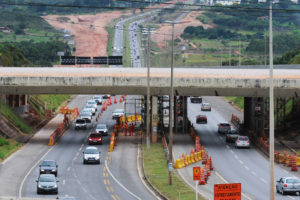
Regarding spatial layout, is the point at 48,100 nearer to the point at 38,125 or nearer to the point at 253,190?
the point at 38,125

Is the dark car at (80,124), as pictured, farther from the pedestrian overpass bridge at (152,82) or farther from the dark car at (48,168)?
the dark car at (48,168)

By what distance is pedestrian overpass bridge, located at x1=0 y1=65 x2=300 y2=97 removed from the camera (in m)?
78.7

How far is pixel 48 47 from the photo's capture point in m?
198

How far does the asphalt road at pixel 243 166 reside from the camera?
172 ft

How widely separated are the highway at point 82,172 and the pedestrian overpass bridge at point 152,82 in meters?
5.96

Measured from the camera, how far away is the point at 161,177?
56688mm

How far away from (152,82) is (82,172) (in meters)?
20.8

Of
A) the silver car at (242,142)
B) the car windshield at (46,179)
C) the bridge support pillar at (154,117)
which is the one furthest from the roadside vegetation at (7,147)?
the silver car at (242,142)

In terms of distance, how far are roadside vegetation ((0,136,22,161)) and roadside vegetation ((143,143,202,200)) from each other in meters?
12.8

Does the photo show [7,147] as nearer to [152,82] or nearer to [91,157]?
[91,157]

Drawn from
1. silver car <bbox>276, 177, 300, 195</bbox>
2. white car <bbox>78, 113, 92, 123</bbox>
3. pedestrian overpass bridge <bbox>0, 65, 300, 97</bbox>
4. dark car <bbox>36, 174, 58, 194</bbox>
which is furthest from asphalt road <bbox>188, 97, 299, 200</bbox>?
white car <bbox>78, 113, 92, 123</bbox>

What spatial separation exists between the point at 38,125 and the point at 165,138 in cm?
2035

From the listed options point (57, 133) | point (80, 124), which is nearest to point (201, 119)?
point (80, 124)

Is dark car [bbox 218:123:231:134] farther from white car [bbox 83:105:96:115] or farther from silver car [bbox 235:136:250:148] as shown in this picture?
white car [bbox 83:105:96:115]
